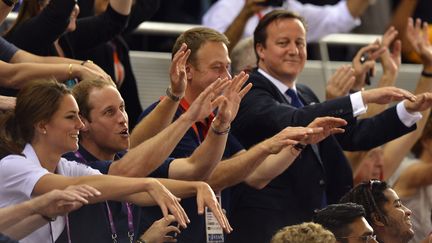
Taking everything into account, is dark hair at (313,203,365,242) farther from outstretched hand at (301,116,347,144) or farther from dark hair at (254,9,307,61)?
dark hair at (254,9,307,61)

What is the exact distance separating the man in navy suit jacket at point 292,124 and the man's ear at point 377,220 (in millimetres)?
341

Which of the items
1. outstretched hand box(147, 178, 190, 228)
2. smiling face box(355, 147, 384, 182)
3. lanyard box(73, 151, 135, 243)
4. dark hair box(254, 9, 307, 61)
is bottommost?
smiling face box(355, 147, 384, 182)

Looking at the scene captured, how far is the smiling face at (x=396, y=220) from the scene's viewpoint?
668cm

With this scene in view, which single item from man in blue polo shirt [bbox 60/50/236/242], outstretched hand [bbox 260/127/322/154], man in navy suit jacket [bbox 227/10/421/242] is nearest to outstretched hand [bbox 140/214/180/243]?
man in blue polo shirt [bbox 60/50/236/242]

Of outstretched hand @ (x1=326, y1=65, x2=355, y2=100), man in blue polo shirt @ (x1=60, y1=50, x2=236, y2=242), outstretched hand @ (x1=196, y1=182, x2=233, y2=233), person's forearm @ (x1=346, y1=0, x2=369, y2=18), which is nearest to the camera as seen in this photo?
outstretched hand @ (x1=196, y1=182, x2=233, y2=233)

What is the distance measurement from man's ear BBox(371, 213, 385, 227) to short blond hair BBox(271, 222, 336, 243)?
1243mm

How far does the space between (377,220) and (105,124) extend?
4.91 ft

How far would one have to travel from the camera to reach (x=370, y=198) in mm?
6699

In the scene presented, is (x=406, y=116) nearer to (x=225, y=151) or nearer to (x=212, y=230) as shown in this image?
(x=225, y=151)

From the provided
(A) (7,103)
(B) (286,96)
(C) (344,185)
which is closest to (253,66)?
(B) (286,96)

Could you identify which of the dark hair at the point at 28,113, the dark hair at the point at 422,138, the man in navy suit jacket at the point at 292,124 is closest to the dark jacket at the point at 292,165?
the man in navy suit jacket at the point at 292,124

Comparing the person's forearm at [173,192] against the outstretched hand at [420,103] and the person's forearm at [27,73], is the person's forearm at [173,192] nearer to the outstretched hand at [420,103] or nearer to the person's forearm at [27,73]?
the person's forearm at [27,73]

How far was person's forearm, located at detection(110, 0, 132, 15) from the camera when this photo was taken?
7.20 m

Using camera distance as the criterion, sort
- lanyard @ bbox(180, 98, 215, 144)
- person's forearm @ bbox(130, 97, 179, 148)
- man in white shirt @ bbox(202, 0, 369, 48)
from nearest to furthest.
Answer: person's forearm @ bbox(130, 97, 179, 148)
lanyard @ bbox(180, 98, 215, 144)
man in white shirt @ bbox(202, 0, 369, 48)
